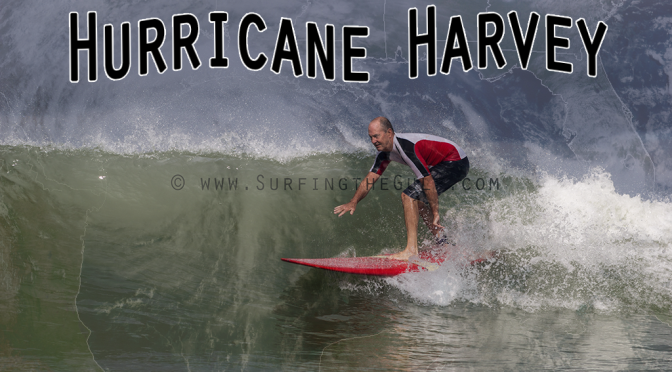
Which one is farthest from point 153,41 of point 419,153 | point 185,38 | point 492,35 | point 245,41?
point 492,35

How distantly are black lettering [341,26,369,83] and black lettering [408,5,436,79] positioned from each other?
1.65 ft

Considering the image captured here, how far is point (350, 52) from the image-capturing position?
4.73 meters

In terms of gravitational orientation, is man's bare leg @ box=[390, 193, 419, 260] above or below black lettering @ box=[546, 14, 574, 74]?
below

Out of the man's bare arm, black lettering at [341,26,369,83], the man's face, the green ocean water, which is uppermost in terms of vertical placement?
black lettering at [341,26,369,83]

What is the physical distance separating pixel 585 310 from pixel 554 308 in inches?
10.2

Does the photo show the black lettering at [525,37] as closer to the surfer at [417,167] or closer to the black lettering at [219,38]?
the surfer at [417,167]

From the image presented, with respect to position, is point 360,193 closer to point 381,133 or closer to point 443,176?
point 381,133

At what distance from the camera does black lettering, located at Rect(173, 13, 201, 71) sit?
15.7 feet

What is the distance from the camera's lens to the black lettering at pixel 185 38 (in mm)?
4785

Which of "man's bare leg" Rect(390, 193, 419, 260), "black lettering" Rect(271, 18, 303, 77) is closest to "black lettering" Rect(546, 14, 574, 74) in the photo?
"man's bare leg" Rect(390, 193, 419, 260)

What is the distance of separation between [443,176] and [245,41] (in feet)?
8.02

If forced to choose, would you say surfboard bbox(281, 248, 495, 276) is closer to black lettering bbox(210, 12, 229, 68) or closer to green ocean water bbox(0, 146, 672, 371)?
green ocean water bbox(0, 146, 672, 371)

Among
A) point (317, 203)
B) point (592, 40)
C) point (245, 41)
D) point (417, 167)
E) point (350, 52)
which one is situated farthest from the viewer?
point (592, 40)

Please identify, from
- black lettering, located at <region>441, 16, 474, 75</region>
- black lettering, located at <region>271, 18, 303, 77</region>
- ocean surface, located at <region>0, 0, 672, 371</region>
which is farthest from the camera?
black lettering, located at <region>441, 16, 474, 75</region>
